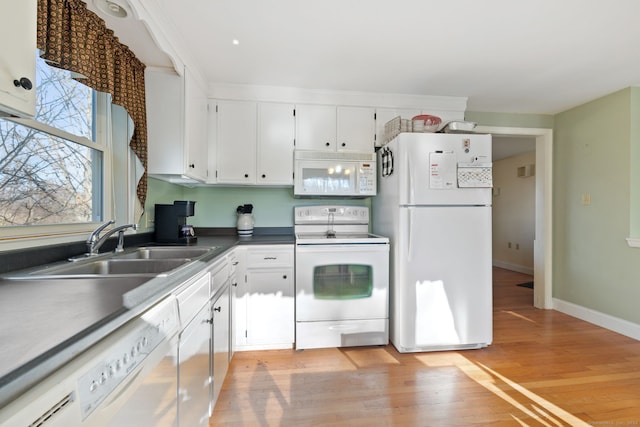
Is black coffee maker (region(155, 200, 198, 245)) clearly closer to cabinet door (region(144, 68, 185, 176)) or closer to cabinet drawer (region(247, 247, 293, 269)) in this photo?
cabinet door (region(144, 68, 185, 176))

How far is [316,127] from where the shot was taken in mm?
2701

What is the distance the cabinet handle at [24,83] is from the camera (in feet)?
2.45

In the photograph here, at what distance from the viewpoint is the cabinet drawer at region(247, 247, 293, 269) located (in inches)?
90.8

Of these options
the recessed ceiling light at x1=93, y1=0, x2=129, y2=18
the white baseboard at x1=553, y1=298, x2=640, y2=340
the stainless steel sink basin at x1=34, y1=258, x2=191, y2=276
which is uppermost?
the recessed ceiling light at x1=93, y1=0, x2=129, y2=18

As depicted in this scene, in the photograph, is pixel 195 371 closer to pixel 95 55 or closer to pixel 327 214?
pixel 95 55

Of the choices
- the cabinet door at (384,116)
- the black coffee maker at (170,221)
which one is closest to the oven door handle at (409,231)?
the cabinet door at (384,116)

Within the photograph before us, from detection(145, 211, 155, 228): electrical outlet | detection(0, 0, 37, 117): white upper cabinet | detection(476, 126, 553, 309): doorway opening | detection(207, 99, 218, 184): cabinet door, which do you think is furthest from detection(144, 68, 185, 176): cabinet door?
detection(476, 126, 553, 309): doorway opening

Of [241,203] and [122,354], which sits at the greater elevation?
[241,203]

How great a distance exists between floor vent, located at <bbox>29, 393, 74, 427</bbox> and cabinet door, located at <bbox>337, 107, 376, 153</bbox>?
98.8 inches

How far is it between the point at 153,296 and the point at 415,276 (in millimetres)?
1951

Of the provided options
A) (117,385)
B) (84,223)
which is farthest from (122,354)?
(84,223)

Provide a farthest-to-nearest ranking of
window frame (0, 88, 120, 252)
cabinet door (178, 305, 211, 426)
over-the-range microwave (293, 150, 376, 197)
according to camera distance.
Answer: over-the-range microwave (293, 150, 376, 197)
window frame (0, 88, 120, 252)
cabinet door (178, 305, 211, 426)

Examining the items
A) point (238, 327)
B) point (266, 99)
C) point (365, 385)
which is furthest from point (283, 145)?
point (365, 385)

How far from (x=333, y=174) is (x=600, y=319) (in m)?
3.11
